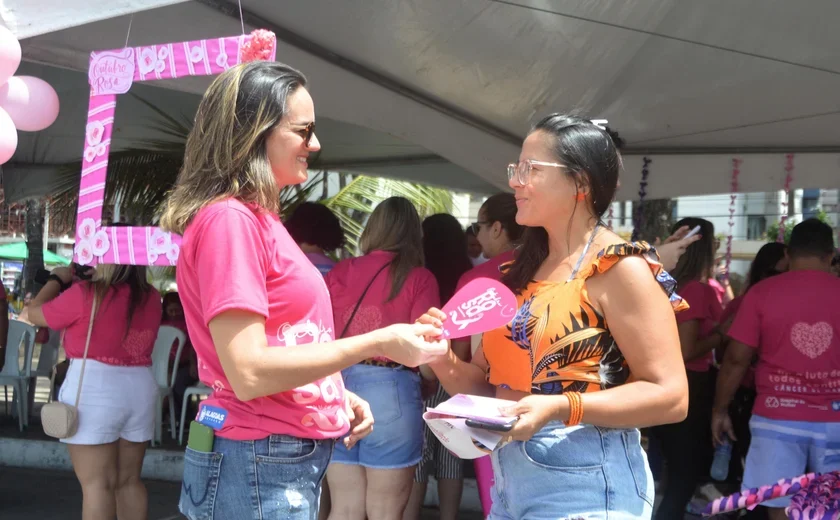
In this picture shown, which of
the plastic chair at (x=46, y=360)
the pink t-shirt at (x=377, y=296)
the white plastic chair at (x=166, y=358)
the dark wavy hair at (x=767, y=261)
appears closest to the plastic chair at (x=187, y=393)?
the white plastic chair at (x=166, y=358)

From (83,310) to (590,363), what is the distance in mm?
2833

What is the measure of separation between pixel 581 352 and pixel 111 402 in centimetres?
272

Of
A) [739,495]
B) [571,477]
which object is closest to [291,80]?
[571,477]

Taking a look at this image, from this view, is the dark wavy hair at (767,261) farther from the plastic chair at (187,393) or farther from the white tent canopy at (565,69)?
the plastic chair at (187,393)

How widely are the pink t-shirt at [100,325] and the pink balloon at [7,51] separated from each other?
4.85ft

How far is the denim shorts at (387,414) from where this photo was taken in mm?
3598

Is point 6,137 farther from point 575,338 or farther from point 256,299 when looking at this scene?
point 575,338

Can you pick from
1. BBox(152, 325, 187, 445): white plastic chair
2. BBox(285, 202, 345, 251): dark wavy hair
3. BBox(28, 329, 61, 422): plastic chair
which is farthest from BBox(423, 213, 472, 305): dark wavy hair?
BBox(28, 329, 61, 422): plastic chair

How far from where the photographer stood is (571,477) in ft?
6.04

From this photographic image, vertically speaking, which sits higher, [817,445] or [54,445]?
[817,445]

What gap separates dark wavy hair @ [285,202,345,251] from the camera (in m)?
4.67

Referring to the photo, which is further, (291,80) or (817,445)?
(817,445)

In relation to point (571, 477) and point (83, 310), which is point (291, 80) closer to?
point (571, 477)

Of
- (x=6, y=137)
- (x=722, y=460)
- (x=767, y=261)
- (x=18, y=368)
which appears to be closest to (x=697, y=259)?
(x=767, y=261)
